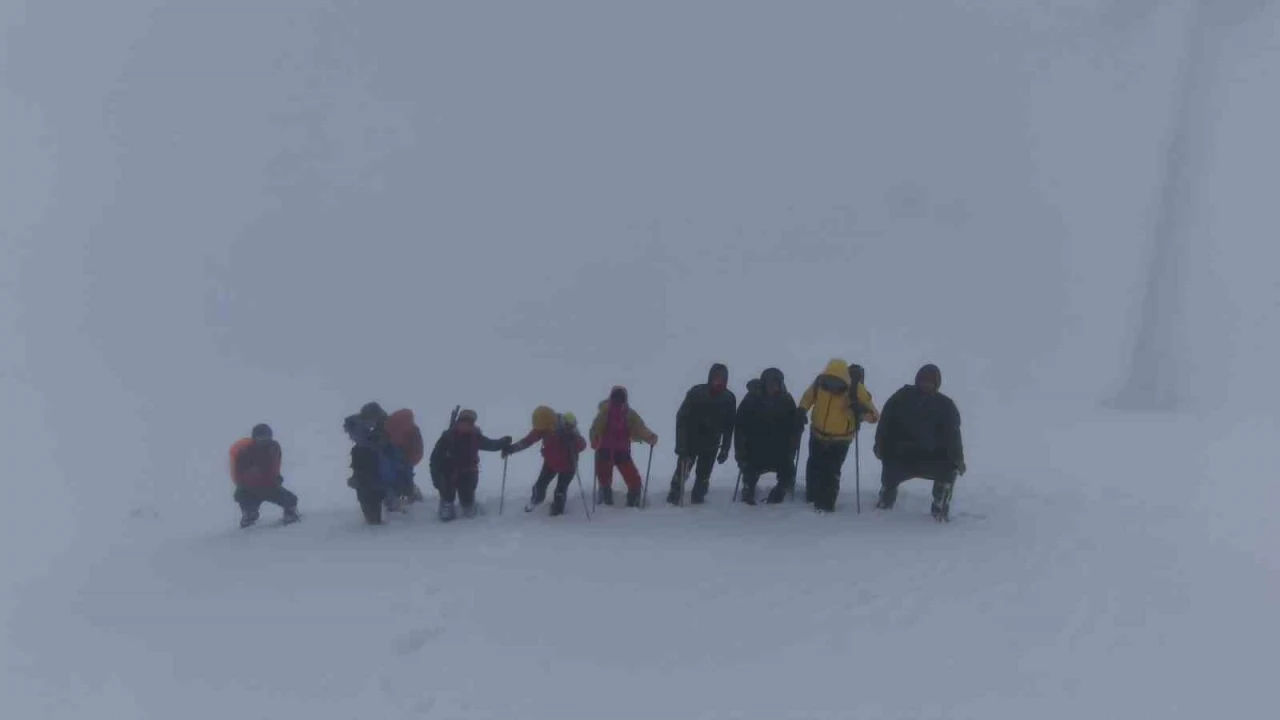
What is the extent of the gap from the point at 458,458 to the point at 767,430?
3567mm

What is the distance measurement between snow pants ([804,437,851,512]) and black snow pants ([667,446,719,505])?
1147mm

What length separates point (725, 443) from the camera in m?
9.55

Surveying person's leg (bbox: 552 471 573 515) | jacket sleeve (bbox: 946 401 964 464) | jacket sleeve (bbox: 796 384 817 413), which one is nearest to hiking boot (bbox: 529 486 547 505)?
person's leg (bbox: 552 471 573 515)

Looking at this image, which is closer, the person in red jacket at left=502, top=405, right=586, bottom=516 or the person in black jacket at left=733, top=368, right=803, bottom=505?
the person in black jacket at left=733, top=368, right=803, bottom=505

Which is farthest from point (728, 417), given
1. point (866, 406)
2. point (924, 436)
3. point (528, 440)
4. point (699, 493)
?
point (528, 440)

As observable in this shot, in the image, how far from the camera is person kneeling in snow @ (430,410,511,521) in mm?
9570

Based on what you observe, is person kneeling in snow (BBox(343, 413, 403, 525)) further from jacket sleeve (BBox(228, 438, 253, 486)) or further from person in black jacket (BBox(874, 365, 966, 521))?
person in black jacket (BBox(874, 365, 966, 521))

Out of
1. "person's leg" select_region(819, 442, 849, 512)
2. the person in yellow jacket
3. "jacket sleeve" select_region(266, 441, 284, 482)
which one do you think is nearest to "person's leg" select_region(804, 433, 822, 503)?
the person in yellow jacket

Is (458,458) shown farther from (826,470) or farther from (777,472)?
(826,470)

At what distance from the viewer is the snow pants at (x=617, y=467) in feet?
31.2

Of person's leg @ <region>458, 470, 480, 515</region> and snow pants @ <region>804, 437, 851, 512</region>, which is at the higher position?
snow pants @ <region>804, 437, 851, 512</region>

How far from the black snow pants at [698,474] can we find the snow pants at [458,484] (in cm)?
232

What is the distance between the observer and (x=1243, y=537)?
831 centimetres

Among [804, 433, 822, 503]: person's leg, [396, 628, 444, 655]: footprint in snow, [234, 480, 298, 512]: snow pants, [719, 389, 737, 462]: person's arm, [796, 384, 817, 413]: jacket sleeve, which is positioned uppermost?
[796, 384, 817, 413]: jacket sleeve
